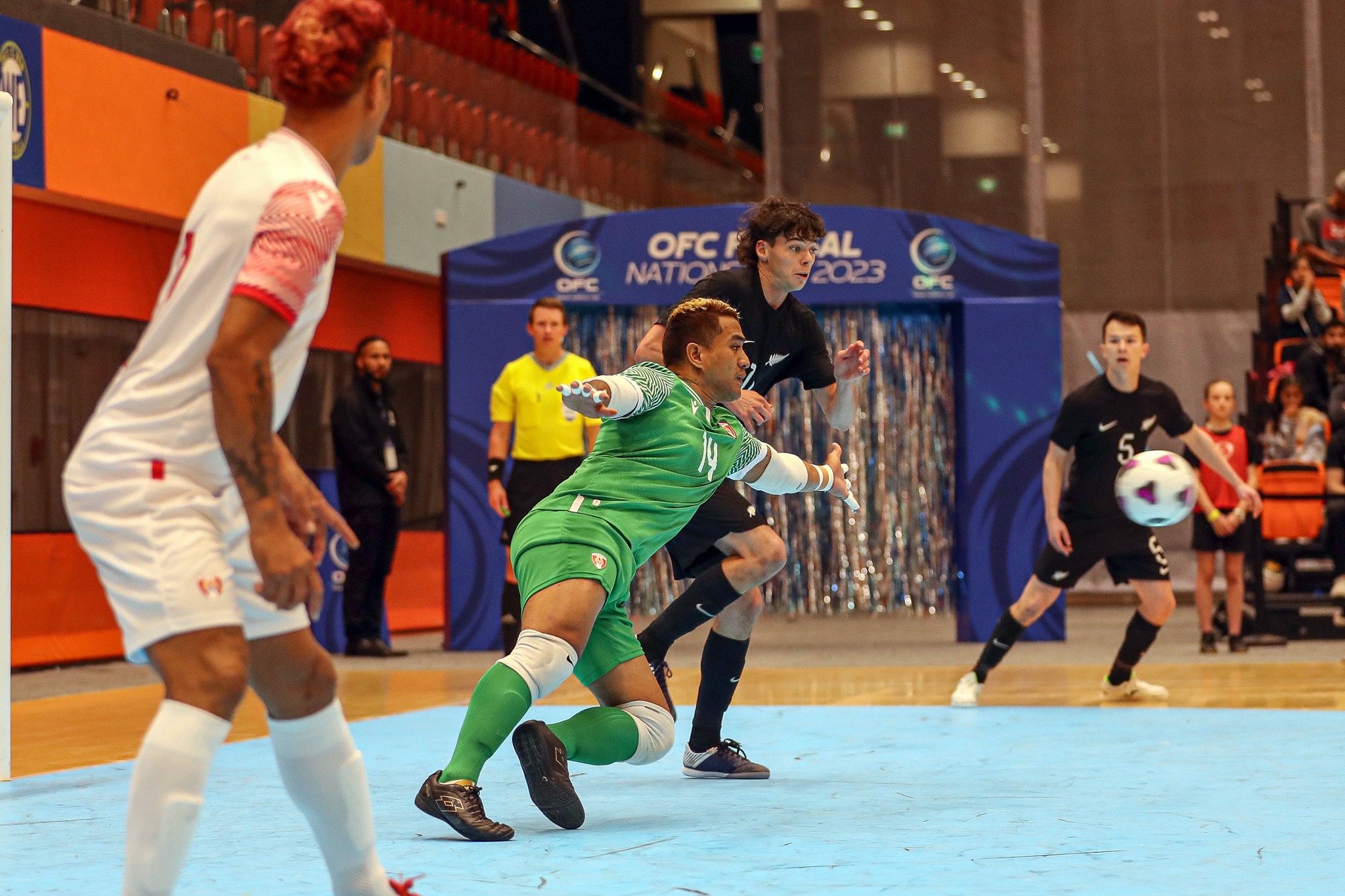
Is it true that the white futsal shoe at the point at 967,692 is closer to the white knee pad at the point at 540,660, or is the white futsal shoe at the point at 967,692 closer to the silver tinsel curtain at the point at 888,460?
the white knee pad at the point at 540,660

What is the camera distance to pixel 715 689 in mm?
4867

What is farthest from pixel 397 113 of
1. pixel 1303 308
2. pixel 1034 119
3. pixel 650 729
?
pixel 650 729

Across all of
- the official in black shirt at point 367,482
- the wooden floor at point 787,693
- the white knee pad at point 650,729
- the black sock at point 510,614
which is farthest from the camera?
the official in black shirt at point 367,482

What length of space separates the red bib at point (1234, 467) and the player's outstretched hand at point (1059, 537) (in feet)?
10.4

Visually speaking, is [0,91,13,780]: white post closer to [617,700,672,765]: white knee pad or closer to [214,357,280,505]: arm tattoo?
[617,700,672,765]: white knee pad

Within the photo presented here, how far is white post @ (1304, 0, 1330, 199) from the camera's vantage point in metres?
15.1

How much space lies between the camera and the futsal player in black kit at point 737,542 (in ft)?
15.9

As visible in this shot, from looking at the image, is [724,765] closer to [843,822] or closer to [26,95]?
[843,822]

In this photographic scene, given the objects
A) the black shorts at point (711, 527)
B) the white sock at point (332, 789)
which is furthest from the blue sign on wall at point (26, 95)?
the white sock at point (332, 789)

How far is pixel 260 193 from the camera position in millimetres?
2322

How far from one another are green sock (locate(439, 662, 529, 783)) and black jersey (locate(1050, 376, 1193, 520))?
149 inches

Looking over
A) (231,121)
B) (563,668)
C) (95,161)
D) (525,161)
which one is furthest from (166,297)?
(525,161)

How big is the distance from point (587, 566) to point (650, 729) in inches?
18.4

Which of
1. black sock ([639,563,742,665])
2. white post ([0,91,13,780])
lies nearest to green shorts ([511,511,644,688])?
black sock ([639,563,742,665])
